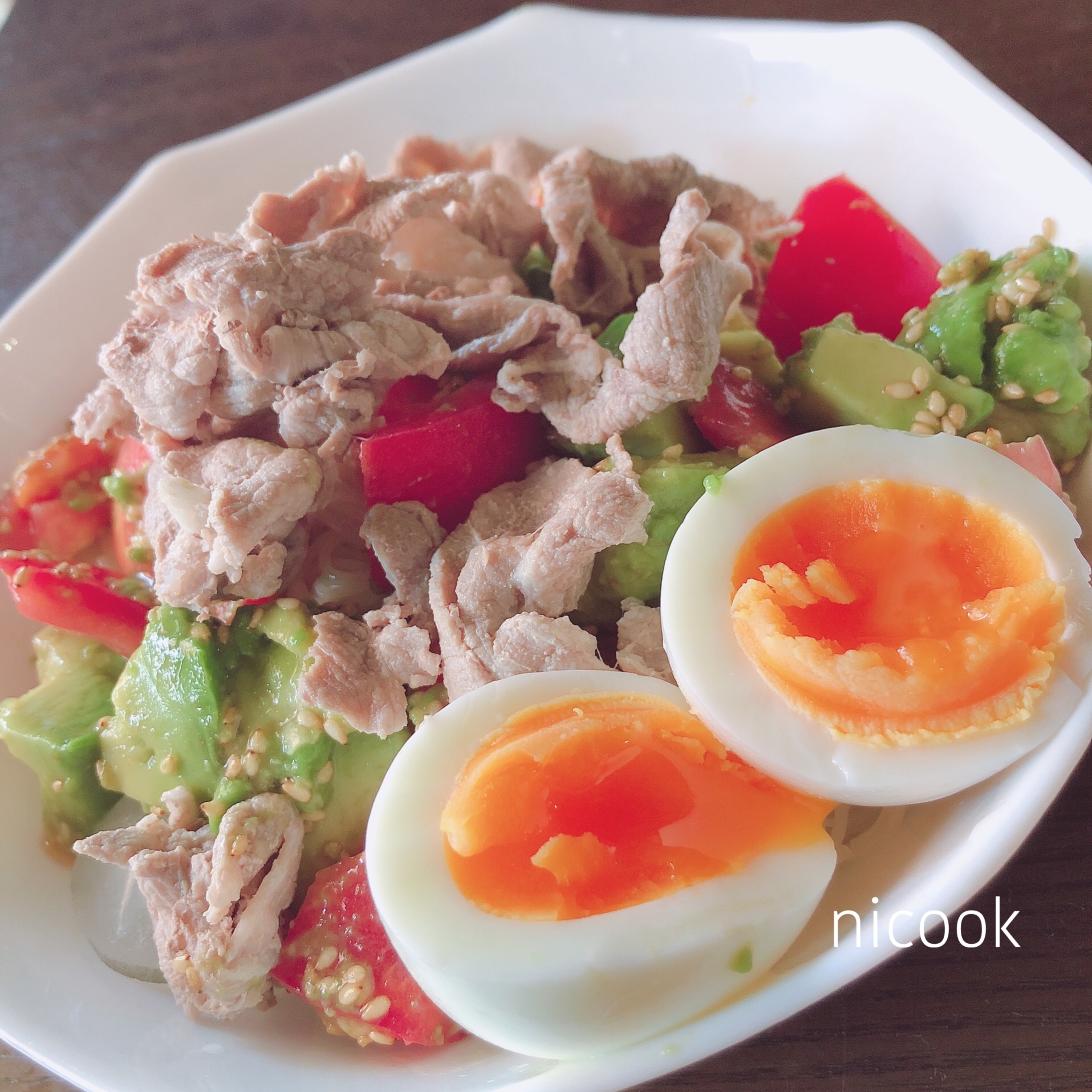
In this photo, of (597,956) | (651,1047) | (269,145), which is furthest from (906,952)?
(269,145)

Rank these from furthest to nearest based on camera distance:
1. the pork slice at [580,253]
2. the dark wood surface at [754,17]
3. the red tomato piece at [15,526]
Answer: the red tomato piece at [15,526], the pork slice at [580,253], the dark wood surface at [754,17]

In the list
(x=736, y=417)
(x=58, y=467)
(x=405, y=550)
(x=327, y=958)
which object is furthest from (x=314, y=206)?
(x=327, y=958)

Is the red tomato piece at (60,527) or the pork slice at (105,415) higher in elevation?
the pork slice at (105,415)

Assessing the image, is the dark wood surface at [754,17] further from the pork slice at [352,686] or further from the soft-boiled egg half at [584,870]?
the pork slice at [352,686]

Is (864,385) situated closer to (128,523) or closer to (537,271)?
(537,271)

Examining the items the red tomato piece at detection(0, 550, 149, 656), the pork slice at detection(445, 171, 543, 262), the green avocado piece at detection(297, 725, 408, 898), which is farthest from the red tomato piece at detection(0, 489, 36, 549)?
the pork slice at detection(445, 171, 543, 262)

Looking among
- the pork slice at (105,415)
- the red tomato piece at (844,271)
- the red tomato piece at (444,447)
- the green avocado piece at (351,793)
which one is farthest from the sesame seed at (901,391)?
the pork slice at (105,415)
